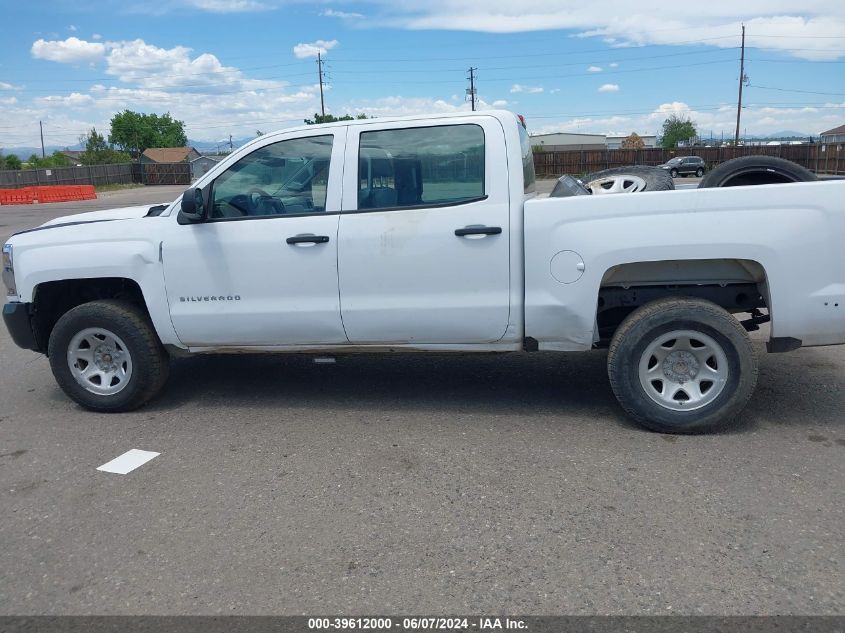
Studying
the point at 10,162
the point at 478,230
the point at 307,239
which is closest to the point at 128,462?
the point at 307,239

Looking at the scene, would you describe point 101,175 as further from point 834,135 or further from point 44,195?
point 834,135

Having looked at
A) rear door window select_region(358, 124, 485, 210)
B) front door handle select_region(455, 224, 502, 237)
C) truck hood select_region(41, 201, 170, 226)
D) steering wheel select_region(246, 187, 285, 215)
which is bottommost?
A: front door handle select_region(455, 224, 502, 237)

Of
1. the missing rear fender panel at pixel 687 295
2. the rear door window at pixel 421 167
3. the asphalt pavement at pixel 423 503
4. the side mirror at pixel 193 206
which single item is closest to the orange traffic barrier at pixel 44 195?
the asphalt pavement at pixel 423 503

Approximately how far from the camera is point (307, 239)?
15.9ft

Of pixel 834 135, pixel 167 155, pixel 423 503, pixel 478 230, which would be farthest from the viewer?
pixel 167 155

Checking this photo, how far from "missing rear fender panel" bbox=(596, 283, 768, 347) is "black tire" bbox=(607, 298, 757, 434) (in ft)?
0.60

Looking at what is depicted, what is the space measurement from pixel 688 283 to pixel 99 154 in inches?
4365

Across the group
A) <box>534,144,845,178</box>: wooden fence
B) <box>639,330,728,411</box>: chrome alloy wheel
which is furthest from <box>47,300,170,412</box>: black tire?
<box>534,144,845,178</box>: wooden fence

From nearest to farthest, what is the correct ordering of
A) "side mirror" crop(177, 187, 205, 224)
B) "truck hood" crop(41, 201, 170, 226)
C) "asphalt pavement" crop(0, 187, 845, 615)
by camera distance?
"asphalt pavement" crop(0, 187, 845, 615) < "side mirror" crop(177, 187, 205, 224) < "truck hood" crop(41, 201, 170, 226)

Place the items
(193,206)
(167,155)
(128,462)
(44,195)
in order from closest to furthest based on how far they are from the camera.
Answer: (128,462)
(193,206)
(44,195)
(167,155)

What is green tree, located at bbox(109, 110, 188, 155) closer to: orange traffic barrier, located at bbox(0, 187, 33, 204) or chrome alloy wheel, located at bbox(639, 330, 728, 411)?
orange traffic barrier, located at bbox(0, 187, 33, 204)

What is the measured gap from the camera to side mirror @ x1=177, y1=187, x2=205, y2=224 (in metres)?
4.87

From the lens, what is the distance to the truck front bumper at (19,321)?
537 centimetres

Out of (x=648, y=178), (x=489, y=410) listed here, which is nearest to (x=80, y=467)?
(x=489, y=410)
